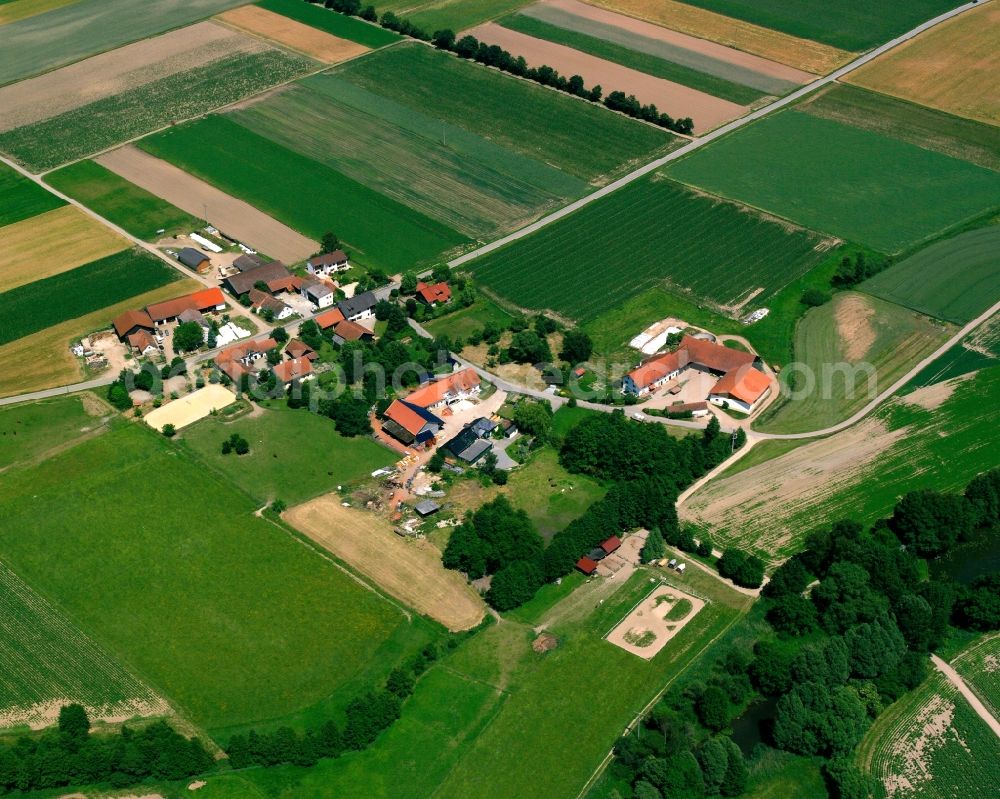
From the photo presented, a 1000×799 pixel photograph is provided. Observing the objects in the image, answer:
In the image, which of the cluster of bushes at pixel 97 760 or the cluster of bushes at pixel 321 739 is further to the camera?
the cluster of bushes at pixel 321 739

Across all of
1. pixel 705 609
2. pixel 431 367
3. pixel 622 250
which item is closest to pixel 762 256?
pixel 622 250

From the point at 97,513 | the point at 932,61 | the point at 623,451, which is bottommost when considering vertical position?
the point at 97,513

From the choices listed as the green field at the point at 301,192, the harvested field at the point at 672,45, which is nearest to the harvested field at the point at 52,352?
the green field at the point at 301,192

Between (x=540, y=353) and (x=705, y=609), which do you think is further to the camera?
(x=540, y=353)

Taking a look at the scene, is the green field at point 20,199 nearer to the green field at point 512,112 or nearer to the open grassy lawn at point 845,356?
the green field at point 512,112

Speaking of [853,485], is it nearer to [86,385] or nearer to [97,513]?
[97,513]

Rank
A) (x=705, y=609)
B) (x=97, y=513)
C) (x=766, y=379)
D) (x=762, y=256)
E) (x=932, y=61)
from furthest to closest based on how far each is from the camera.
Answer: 1. (x=932, y=61)
2. (x=762, y=256)
3. (x=766, y=379)
4. (x=97, y=513)
5. (x=705, y=609)

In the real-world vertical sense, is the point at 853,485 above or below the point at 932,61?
below

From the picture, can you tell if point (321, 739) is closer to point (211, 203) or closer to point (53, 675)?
point (53, 675)

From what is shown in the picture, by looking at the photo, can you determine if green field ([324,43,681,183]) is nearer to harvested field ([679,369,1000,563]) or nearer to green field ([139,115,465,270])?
green field ([139,115,465,270])
